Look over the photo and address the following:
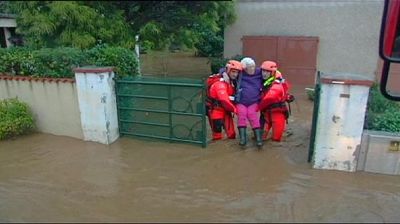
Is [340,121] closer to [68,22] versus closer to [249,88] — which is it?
[249,88]

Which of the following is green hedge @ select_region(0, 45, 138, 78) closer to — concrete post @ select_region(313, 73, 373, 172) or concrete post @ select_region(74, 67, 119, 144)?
concrete post @ select_region(74, 67, 119, 144)

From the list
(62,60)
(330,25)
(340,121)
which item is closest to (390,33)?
(340,121)

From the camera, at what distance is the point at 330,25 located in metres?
11.6

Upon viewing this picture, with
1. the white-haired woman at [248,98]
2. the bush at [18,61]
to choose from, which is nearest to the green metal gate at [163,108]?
the white-haired woman at [248,98]

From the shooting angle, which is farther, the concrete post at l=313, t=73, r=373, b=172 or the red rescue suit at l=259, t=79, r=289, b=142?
the red rescue suit at l=259, t=79, r=289, b=142

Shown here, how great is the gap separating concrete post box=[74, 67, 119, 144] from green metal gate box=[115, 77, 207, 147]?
17 centimetres

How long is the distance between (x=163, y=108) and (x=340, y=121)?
Result: 2.81m

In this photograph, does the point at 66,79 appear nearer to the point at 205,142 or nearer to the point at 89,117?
the point at 89,117

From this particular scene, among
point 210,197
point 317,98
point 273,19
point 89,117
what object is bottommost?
point 210,197

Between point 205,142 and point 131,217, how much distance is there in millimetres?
2340

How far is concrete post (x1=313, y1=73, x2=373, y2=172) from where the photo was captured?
464 centimetres

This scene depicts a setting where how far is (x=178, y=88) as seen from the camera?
5.67 m

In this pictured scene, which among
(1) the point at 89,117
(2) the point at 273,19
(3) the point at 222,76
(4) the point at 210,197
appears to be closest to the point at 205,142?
(3) the point at 222,76

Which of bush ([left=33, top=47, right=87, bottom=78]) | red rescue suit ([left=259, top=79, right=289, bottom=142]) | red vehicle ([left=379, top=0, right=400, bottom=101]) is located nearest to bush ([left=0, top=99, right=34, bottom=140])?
bush ([left=33, top=47, right=87, bottom=78])
